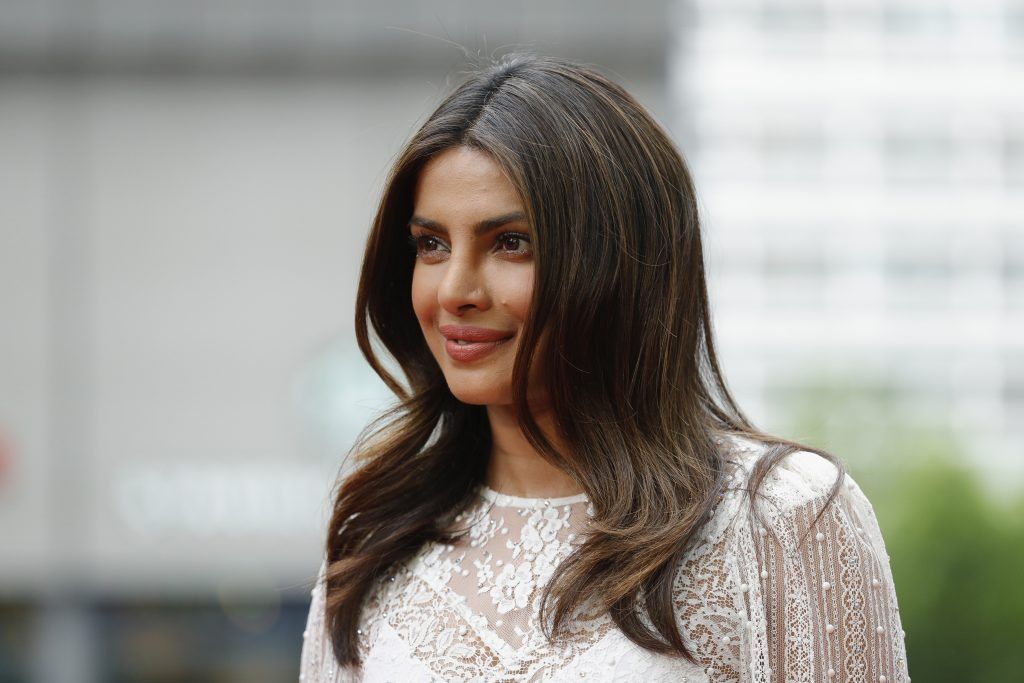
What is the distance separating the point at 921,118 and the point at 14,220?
156 feet

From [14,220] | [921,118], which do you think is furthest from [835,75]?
[14,220]

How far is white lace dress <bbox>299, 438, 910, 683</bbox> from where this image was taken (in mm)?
2504

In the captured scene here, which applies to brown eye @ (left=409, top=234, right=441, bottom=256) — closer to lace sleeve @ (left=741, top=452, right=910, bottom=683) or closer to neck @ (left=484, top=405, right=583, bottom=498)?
neck @ (left=484, top=405, right=583, bottom=498)

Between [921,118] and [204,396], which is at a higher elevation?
[921,118]

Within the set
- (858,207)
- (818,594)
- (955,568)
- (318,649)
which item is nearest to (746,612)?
(818,594)

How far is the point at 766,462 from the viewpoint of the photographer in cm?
262

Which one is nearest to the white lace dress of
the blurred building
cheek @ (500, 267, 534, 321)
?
cheek @ (500, 267, 534, 321)

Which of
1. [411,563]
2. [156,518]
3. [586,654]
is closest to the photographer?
[586,654]

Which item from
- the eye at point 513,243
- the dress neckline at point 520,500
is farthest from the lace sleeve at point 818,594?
the eye at point 513,243

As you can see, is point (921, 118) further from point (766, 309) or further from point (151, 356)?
point (151, 356)

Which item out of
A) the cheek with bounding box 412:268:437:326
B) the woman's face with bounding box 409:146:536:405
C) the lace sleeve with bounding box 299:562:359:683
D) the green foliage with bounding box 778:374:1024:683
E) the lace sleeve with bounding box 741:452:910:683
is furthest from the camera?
the green foliage with bounding box 778:374:1024:683

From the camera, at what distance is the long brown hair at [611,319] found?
2.55m

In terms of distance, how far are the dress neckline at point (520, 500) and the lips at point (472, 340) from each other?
35cm

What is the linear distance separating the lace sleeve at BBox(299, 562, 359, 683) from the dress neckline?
0.41 m
